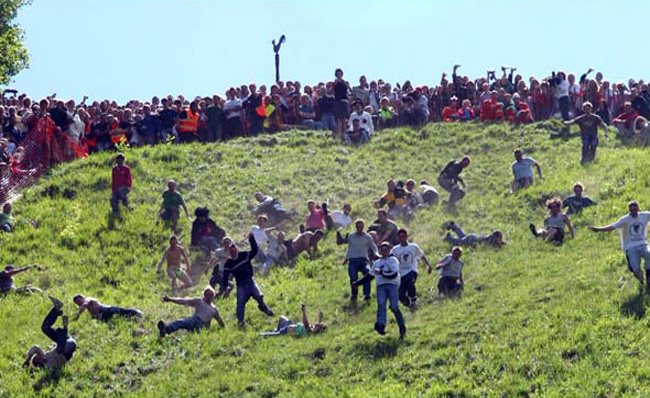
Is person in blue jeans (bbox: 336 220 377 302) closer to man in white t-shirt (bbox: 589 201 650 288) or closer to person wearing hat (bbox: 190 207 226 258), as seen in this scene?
man in white t-shirt (bbox: 589 201 650 288)

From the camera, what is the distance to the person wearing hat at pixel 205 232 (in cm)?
3116

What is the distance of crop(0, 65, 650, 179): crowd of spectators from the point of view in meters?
36.8

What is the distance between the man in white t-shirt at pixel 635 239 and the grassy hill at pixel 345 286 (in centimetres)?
50

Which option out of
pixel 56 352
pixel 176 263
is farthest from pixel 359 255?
pixel 56 352

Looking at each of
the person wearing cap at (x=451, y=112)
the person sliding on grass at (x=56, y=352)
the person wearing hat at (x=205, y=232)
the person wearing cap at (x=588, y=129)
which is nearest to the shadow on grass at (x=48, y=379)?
the person sliding on grass at (x=56, y=352)

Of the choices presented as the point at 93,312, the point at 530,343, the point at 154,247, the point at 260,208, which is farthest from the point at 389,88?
the point at 530,343

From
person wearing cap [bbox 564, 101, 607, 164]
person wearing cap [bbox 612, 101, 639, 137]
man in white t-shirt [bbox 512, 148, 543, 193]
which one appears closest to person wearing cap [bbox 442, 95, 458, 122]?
person wearing cap [bbox 612, 101, 639, 137]

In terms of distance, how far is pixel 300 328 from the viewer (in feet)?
80.8

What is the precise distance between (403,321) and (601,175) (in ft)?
38.8

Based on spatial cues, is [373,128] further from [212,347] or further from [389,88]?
[212,347]

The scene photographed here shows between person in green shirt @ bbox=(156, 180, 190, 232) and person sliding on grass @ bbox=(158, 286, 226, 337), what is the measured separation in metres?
7.20

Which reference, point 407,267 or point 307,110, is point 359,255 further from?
point 307,110

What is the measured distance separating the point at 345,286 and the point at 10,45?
28.7m

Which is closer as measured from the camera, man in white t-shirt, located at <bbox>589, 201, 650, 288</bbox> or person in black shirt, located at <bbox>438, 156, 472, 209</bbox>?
man in white t-shirt, located at <bbox>589, 201, 650, 288</bbox>
